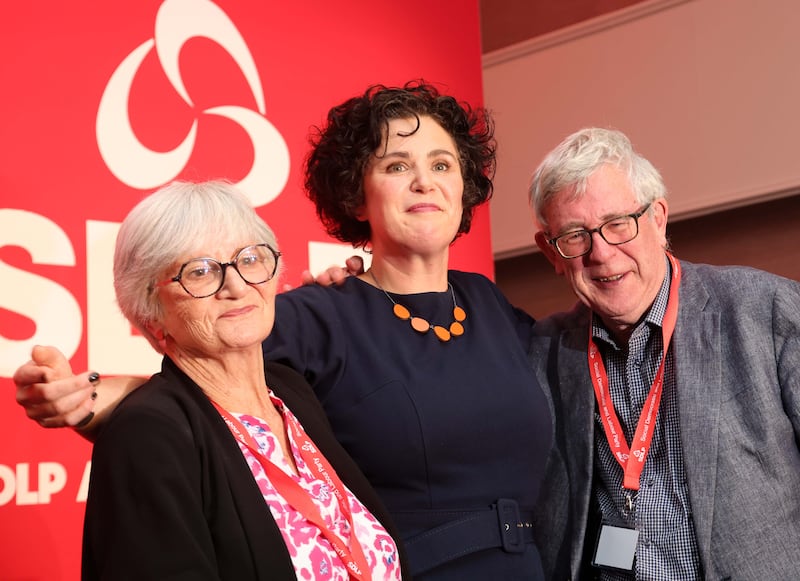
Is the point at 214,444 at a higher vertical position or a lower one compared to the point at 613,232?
lower

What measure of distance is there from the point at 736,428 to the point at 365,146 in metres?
1.11

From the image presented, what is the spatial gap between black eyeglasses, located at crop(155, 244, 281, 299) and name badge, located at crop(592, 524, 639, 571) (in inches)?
41.4

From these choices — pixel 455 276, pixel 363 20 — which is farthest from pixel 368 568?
pixel 363 20

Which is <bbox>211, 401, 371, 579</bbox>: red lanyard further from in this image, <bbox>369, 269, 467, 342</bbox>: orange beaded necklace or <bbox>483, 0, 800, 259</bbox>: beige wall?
<bbox>483, 0, 800, 259</bbox>: beige wall

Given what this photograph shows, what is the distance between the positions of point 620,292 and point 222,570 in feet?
4.03

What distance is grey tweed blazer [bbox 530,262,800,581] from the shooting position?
2.06 metres

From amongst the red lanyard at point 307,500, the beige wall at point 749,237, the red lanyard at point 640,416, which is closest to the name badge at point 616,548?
the red lanyard at point 640,416

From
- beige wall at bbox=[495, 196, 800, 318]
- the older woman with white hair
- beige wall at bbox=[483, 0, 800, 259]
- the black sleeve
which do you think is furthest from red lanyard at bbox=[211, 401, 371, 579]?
beige wall at bbox=[495, 196, 800, 318]

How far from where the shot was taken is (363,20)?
402 cm

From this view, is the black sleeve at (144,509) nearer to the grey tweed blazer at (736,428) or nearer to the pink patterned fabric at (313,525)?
the pink patterned fabric at (313,525)

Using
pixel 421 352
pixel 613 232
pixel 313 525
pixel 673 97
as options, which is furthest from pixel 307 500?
pixel 673 97

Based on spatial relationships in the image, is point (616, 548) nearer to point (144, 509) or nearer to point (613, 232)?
point (613, 232)

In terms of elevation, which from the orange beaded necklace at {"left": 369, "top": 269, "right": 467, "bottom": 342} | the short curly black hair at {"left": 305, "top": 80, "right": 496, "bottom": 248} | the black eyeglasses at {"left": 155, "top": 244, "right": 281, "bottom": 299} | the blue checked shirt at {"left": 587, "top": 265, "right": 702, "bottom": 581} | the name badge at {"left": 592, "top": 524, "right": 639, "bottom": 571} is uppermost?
the short curly black hair at {"left": 305, "top": 80, "right": 496, "bottom": 248}

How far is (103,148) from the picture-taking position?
120 inches
